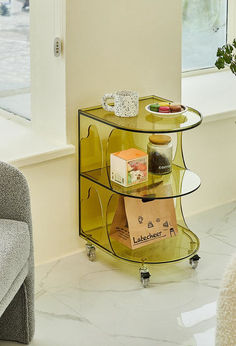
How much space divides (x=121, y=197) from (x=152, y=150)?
0.23m

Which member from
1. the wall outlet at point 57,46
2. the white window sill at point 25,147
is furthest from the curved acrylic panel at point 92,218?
the wall outlet at point 57,46

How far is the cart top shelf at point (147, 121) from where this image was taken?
7.98 feet

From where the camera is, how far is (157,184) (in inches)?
101

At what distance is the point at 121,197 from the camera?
266 centimetres

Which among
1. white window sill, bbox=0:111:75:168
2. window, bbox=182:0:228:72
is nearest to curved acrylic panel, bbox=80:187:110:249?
white window sill, bbox=0:111:75:168

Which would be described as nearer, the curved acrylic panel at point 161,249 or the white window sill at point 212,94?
the curved acrylic panel at point 161,249

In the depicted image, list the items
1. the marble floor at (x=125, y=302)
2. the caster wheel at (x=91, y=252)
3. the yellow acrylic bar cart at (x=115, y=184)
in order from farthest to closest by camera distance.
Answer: the caster wheel at (x=91, y=252) → the yellow acrylic bar cart at (x=115, y=184) → the marble floor at (x=125, y=302)

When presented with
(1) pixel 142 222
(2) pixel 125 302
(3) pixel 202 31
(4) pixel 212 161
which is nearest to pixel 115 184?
(1) pixel 142 222

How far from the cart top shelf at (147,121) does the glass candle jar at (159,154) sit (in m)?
0.08

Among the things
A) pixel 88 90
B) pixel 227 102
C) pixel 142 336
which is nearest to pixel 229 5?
pixel 227 102

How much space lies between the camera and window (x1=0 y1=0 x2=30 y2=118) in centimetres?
289

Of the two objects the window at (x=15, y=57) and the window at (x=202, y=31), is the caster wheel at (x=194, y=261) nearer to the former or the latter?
the window at (x=15, y=57)

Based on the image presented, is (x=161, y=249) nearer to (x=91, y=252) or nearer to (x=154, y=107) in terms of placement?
(x=91, y=252)

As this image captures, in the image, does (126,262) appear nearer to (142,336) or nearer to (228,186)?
(142,336)
